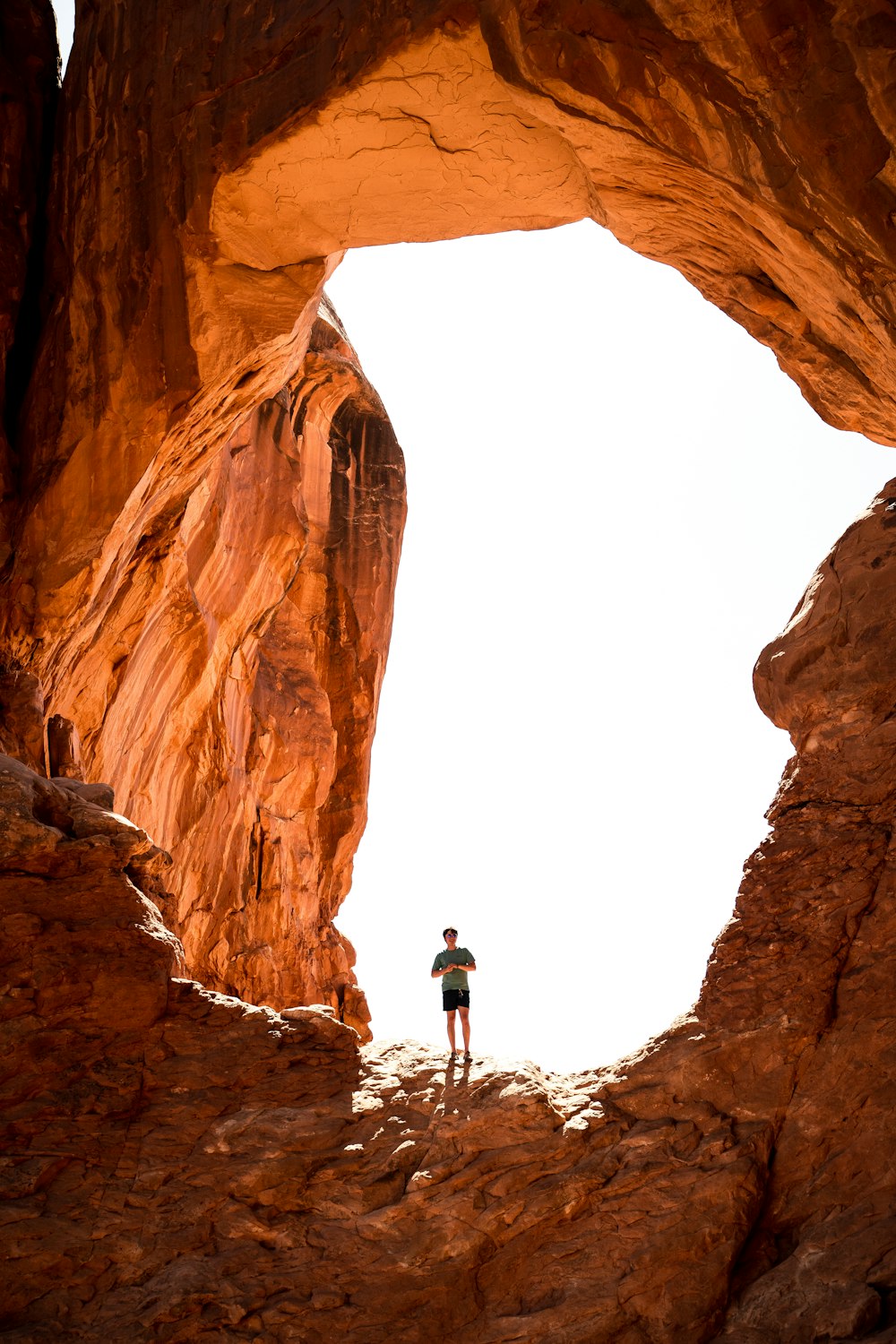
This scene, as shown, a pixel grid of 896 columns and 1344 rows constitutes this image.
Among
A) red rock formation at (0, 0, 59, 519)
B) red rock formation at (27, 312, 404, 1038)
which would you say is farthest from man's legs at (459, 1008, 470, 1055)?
red rock formation at (0, 0, 59, 519)

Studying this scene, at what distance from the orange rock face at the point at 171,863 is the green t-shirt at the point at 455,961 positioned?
3.35 feet

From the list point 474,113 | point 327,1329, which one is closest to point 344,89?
point 474,113

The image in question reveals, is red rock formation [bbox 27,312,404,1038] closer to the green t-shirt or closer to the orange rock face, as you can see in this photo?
the orange rock face

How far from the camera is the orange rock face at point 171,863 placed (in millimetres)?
6738

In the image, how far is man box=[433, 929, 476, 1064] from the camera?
941 cm

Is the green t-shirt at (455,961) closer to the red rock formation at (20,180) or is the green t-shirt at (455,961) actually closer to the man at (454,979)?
the man at (454,979)

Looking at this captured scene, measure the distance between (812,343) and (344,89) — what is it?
430 centimetres

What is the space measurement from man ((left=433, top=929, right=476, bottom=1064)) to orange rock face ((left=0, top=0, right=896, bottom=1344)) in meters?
0.72

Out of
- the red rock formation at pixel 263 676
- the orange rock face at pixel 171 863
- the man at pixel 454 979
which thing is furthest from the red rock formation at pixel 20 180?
the man at pixel 454 979

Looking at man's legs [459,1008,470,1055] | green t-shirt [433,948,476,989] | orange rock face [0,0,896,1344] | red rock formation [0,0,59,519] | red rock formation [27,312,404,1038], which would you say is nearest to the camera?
orange rock face [0,0,896,1344]

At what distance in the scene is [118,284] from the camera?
11242 millimetres

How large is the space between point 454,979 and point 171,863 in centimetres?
257

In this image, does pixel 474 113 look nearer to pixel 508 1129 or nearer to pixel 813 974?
pixel 813 974

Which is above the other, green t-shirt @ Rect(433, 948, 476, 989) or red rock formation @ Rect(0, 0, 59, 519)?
red rock formation @ Rect(0, 0, 59, 519)
